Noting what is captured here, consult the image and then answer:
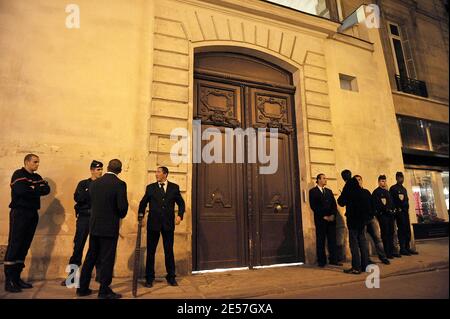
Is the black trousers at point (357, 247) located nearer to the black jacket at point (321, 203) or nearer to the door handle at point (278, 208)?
the black jacket at point (321, 203)

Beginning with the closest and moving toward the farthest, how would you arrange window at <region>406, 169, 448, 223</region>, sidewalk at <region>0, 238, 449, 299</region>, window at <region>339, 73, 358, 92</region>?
sidewalk at <region>0, 238, 449, 299</region> < window at <region>339, 73, 358, 92</region> < window at <region>406, 169, 448, 223</region>

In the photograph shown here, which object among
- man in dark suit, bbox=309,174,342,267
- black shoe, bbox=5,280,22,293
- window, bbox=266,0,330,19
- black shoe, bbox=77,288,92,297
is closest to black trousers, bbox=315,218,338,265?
man in dark suit, bbox=309,174,342,267

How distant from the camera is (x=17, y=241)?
368 cm

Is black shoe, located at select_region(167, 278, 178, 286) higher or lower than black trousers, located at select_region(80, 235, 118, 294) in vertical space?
lower

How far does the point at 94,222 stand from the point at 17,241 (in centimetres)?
110

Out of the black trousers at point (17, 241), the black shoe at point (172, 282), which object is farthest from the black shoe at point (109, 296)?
the black trousers at point (17, 241)

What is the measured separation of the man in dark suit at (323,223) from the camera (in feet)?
18.4

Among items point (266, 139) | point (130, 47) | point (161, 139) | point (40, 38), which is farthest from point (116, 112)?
point (266, 139)

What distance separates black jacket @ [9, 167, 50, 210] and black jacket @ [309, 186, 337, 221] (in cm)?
469

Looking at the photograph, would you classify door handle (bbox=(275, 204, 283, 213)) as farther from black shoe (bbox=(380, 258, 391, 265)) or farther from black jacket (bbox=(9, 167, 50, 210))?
black jacket (bbox=(9, 167, 50, 210))

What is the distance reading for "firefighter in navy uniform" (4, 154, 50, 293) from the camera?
3646 millimetres

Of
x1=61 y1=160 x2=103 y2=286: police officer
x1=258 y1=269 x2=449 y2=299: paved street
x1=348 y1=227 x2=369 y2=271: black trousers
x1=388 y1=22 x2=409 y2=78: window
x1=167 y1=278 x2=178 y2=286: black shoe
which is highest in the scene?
x1=388 y1=22 x2=409 y2=78: window

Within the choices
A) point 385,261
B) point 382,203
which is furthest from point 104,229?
point 382,203

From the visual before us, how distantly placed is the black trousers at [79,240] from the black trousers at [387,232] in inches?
227
